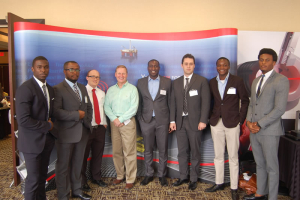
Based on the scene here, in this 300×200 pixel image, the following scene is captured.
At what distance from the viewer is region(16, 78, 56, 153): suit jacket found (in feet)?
7.42

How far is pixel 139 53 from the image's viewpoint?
3.86 m

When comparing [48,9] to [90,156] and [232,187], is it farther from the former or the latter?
[232,187]

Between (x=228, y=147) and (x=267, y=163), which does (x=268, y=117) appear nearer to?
(x=267, y=163)

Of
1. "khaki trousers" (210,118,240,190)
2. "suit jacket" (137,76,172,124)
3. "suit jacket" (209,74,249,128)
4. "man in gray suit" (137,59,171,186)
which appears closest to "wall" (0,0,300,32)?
"man in gray suit" (137,59,171,186)

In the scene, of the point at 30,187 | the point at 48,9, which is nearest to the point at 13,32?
the point at 48,9

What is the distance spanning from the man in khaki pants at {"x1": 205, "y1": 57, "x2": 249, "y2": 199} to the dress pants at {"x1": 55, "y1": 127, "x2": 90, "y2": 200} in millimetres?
1970

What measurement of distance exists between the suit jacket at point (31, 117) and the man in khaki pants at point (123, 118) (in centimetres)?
113

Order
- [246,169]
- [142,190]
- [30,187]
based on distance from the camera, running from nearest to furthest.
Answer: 1. [30,187]
2. [142,190]
3. [246,169]

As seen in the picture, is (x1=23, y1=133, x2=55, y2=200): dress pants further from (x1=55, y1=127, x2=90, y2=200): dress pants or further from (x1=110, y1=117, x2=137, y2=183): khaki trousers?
(x1=110, y1=117, x2=137, y2=183): khaki trousers

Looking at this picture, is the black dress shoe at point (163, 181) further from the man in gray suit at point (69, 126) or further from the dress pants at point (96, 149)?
the man in gray suit at point (69, 126)

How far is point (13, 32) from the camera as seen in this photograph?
326cm

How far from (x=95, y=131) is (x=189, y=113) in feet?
5.00

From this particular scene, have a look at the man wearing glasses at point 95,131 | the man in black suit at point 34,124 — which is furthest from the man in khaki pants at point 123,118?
the man in black suit at point 34,124

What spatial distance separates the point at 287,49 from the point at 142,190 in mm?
3664
